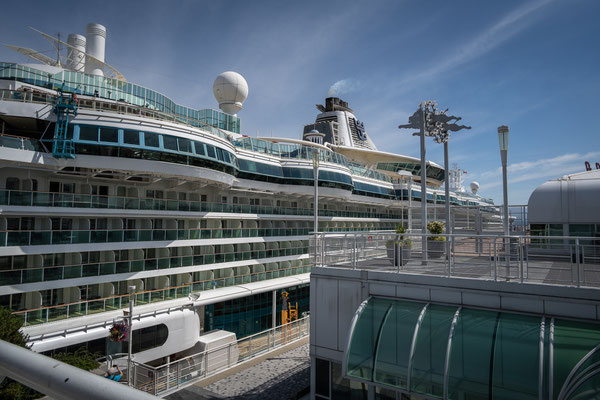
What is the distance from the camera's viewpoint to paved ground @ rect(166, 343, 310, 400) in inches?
618

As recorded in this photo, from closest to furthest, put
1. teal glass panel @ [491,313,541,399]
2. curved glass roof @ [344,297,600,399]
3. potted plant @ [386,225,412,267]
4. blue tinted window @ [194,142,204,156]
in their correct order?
1. curved glass roof @ [344,297,600,399]
2. teal glass panel @ [491,313,541,399]
3. potted plant @ [386,225,412,267]
4. blue tinted window @ [194,142,204,156]

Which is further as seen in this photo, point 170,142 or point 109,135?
point 170,142

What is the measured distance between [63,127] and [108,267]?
7.70 metres

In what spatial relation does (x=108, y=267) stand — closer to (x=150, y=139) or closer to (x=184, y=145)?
(x=150, y=139)

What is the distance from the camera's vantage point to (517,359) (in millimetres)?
7996

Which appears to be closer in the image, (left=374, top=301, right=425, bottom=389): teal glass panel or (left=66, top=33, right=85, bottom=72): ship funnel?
(left=374, top=301, right=425, bottom=389): teal glass panel

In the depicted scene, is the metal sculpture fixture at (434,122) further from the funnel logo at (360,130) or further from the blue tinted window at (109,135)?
the funnel logo at (360,130)

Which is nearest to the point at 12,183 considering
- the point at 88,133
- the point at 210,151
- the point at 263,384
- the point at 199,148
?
the point at 88,133

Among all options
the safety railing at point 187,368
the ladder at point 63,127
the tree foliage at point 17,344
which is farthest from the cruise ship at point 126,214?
the safety railing at point 187,368

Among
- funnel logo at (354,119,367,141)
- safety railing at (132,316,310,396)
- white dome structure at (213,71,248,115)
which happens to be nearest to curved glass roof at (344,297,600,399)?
safety railing at (132,316,310,396)

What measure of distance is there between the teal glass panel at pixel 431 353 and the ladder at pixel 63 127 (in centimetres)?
1830

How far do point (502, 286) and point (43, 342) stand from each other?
1866cm

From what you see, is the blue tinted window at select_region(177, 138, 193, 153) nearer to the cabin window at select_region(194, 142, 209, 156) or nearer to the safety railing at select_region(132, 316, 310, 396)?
the cabin window at select_region(194, 142, 209, 156)

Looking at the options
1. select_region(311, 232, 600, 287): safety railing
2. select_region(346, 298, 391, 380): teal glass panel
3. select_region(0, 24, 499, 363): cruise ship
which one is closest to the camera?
select_region(346, 298, 391, 380): teal glass panel
